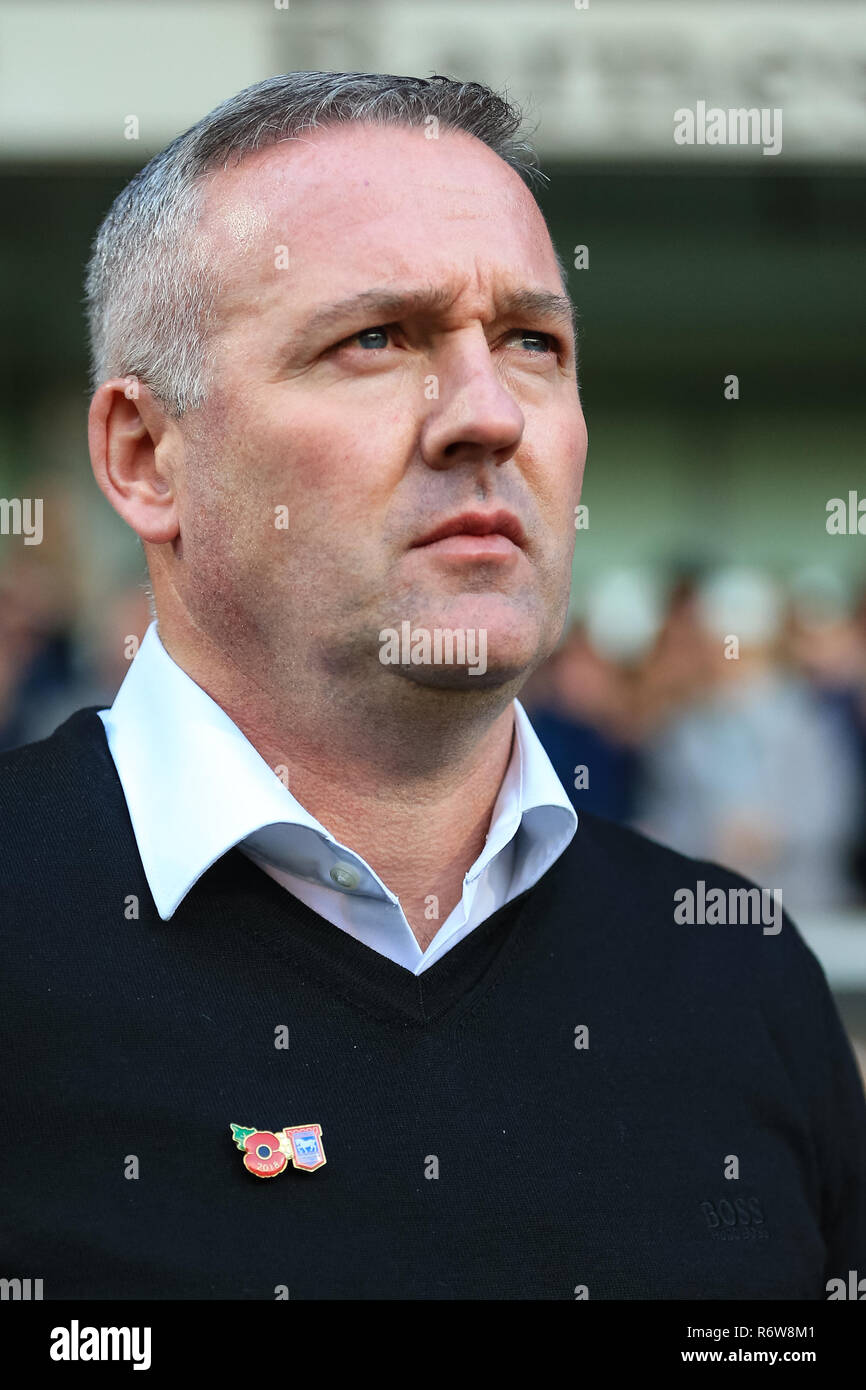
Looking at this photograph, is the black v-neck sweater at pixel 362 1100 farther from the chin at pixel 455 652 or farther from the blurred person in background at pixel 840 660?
the blurred person in background at pixel 840 660

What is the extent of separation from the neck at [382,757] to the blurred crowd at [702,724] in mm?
3319

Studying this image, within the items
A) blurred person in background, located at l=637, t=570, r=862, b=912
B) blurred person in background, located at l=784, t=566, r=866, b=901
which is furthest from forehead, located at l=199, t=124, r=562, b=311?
blurred person in background, located at l=784, t=566, r=866, b=901

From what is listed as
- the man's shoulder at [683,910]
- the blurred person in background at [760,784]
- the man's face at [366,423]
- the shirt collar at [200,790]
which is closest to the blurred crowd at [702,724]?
the blurred person in background at [760,784]

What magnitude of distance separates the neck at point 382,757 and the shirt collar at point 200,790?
38 mm

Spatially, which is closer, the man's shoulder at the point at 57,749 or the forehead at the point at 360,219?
the forehead at the point at 360,219

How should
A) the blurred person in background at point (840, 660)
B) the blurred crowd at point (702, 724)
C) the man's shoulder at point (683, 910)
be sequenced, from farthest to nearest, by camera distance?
the blurred person in background at point (840, 660)
the blurred crowd at point (702, 724)
the man's shoulder at point (683, 910)

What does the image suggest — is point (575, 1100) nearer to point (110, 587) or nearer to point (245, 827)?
point (245, 827)

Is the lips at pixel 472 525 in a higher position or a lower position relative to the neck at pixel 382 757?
higher

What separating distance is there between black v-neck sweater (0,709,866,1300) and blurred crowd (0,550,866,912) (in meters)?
3.28

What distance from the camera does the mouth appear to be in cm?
188

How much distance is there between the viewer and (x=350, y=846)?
2004 millimetres

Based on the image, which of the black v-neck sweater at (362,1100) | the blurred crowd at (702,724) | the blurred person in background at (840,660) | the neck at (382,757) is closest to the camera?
the black v-neck sweater at (362,1100)

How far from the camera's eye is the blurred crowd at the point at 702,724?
562cm

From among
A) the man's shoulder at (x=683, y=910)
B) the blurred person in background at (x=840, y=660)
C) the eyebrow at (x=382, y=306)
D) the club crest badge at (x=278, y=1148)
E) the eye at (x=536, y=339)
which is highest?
the blurred person in background at (x=840, y=660)
